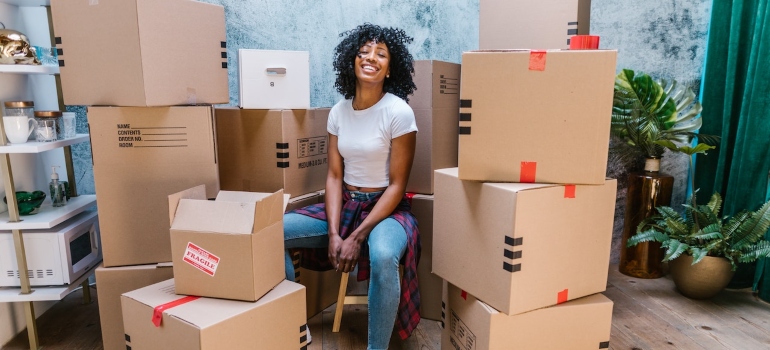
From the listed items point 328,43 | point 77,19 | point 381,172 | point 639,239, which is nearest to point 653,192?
point 639,239

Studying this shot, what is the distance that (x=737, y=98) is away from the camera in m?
2.40

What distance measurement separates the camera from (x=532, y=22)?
6.37 ft

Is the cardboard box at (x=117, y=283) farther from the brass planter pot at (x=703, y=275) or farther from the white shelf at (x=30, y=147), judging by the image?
the brass planter pot at (x=703, y=275)

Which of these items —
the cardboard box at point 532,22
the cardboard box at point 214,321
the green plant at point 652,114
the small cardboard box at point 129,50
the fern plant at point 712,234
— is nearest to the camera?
the cardboard box at point 214,321

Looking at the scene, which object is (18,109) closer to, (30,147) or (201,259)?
(30,147)

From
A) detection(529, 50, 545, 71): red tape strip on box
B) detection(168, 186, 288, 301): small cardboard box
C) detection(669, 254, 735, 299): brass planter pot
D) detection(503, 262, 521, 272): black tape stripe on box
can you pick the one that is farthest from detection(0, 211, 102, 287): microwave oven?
detection(669, 254, 735, 299): brass planter pot

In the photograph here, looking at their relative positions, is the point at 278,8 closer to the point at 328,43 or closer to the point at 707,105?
the point at 328,43

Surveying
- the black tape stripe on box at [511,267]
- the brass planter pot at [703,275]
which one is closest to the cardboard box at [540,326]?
the black tape stripe on box at [511,267]

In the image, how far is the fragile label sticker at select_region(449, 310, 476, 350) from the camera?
5.12 feet

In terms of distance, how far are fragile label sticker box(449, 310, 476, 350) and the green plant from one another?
1338 millimetres

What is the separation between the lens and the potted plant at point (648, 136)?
231 cm

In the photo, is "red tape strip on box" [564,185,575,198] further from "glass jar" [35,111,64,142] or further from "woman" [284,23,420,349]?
"glass jar" [35,111,64,142]

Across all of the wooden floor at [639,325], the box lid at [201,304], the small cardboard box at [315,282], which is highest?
the box lid at [201,304]

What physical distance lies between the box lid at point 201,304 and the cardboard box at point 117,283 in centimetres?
22
